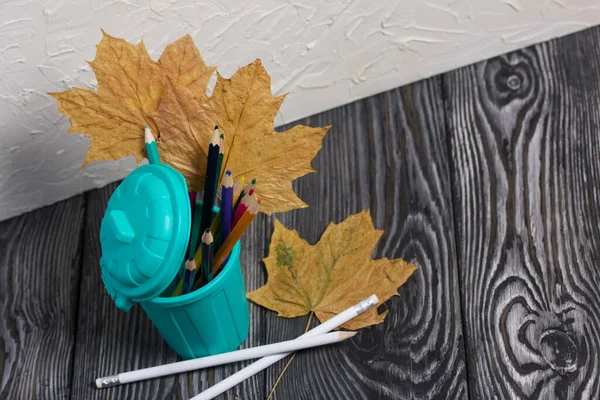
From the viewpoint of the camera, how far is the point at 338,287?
823mm

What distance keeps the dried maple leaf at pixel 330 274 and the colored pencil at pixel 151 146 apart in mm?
223

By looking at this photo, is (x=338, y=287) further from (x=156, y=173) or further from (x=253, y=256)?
(x=156, y=173)

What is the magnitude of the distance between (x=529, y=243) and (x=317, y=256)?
23 cm

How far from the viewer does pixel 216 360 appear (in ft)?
2.57

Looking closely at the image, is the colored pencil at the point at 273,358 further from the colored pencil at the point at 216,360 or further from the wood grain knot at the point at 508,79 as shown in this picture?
the wood grain knot at the point at 508,79

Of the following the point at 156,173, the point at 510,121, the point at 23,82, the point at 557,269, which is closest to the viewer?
the point at 156,173

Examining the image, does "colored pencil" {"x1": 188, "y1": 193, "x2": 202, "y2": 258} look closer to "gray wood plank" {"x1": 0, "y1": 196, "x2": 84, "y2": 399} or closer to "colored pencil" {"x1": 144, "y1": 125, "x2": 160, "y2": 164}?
"colored pencil" {"x1": 144, "y1": 125, "x2": 160, "y2": 164}

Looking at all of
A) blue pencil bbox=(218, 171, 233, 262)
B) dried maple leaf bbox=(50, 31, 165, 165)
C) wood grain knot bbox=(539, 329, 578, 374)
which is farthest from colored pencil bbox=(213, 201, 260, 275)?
wood grain knot bbox=(539, 329, 578, 374)

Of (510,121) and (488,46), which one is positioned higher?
(488,46)

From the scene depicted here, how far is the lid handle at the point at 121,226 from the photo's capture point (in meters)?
0.63

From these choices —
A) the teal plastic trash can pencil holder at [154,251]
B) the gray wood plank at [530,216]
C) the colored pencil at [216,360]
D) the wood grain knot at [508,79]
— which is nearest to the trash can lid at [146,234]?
the teal plastic trash can pencil holder at [154,251]

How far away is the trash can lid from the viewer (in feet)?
2.02

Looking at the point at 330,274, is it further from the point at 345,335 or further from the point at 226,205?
the point at 226,205

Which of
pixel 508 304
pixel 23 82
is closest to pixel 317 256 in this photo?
pixel 508 304
